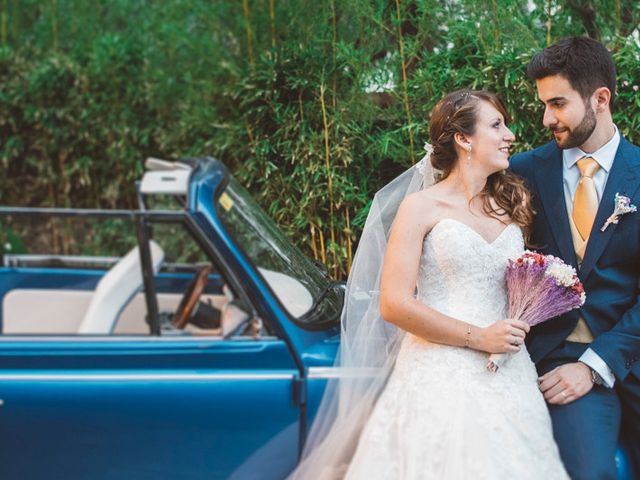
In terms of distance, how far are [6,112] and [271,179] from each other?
3924 mm

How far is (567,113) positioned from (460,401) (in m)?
0.95

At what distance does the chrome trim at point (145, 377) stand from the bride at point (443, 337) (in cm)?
20

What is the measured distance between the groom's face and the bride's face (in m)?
0.18

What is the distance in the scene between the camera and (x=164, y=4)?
21.7 ft

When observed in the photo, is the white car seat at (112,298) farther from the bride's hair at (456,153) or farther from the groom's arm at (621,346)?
the groom's arm at (621,346)

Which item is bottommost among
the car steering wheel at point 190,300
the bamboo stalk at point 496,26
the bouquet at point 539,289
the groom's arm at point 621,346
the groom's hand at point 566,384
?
the car steering wheel at point 190,300

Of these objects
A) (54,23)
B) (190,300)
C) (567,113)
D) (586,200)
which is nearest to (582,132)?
(567,113)

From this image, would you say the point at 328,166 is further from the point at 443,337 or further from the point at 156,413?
the point at 156,413

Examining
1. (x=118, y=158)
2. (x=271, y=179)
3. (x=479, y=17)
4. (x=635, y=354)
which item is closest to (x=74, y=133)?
(x=118, y=158)

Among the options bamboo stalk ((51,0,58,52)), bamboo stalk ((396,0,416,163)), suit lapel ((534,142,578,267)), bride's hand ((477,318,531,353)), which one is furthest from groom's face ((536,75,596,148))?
bamboo stalk ((51,0,58,52))

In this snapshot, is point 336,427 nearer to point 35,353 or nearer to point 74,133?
point 35,353

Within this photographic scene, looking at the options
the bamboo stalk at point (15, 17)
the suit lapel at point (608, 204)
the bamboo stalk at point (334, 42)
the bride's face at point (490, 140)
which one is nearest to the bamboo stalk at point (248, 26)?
the bamboo stalk at point (334, 42)

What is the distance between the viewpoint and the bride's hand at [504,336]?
2.27 meters

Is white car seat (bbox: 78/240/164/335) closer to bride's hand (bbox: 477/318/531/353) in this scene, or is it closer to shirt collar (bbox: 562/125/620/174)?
bride's hand (bbox: 477/318/531/353)
